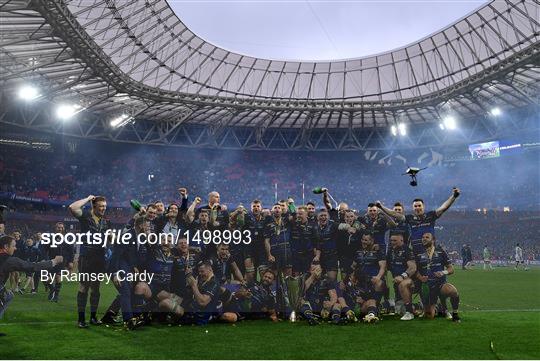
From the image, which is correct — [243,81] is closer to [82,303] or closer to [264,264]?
[264,264]

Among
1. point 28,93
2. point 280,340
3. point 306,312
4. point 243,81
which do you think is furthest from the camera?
point 243,81

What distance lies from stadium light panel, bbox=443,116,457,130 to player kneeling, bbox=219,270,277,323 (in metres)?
34.4

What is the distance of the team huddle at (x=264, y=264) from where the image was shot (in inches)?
321

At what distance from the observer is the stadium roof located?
75.6 ft

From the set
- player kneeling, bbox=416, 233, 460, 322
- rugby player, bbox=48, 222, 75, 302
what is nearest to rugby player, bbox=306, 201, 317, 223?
player kneeling, bbox=416, 233, 460, 322

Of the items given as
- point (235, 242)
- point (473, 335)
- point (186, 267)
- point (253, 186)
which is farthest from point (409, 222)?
point (253, 186)

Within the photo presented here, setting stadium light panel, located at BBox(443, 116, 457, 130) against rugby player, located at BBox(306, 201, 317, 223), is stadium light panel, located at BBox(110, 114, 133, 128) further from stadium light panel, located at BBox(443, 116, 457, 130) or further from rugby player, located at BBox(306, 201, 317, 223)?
rugby player, located at BBox(306, 201, 317, 223)

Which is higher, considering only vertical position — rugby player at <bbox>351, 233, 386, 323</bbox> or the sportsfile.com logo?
the sportsfile.com logo

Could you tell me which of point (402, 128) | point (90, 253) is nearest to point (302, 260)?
point (90, 253)

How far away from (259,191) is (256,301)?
37.7m

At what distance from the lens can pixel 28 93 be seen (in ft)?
91.4

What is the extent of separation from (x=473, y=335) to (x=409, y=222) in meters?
2.54

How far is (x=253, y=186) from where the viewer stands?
46.6 meters

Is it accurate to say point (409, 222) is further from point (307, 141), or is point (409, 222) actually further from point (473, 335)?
point (307, 141)
